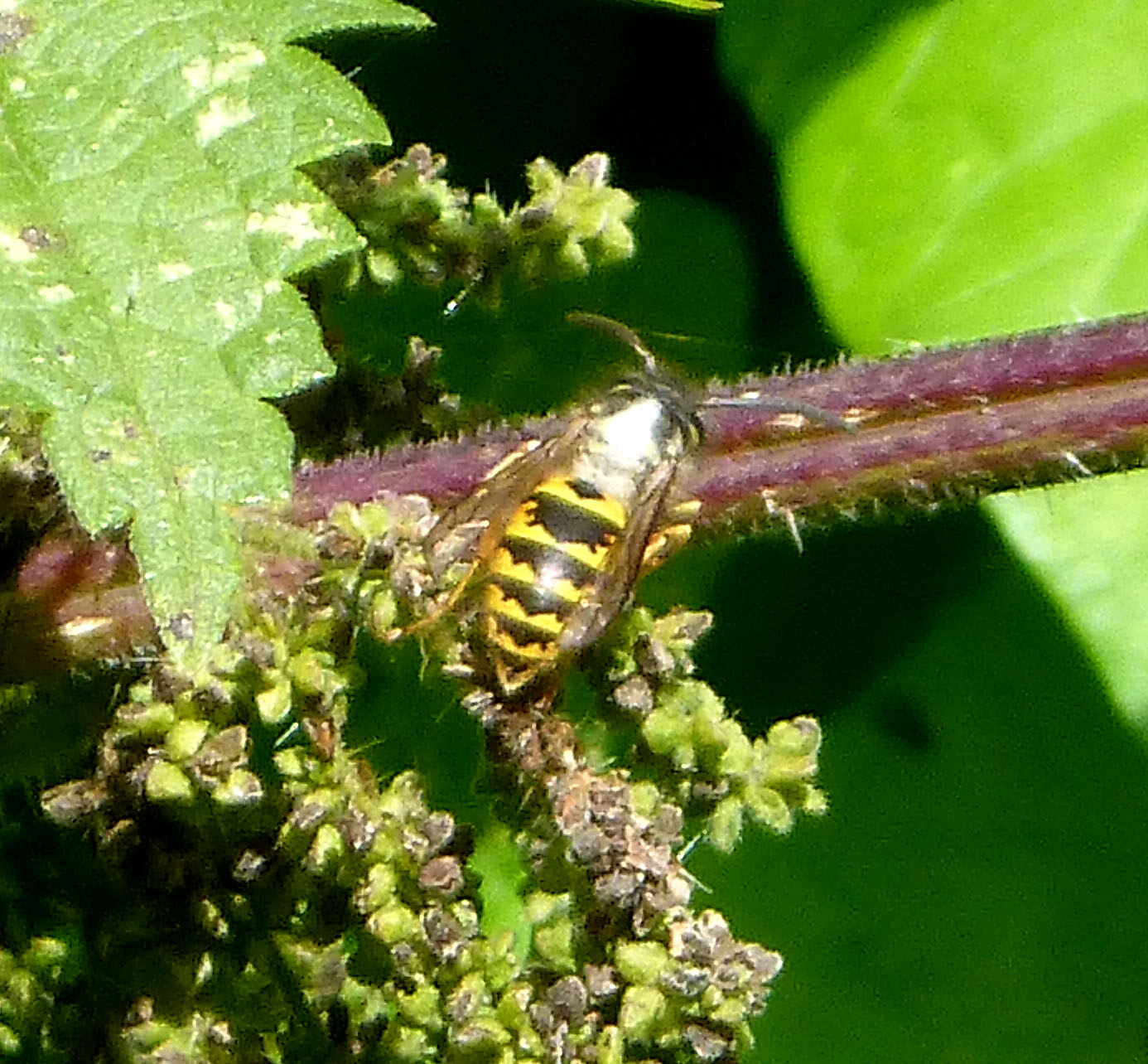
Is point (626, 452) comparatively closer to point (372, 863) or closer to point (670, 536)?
point (670, 536)

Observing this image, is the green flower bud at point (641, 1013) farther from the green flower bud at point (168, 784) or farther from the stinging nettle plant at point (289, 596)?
the green flower bud at point (168, 784)

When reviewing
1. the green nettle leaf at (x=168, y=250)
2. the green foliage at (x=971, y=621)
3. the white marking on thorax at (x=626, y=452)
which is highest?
the green nettle leaf at (x=168, y=250)

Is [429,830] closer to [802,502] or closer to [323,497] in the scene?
[323,497]

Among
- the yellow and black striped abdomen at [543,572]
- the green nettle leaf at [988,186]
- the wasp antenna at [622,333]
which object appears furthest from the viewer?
the green nettle leaf at [988,186]

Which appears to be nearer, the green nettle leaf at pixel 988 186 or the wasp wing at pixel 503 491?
the wasp wing at pixel 503 491

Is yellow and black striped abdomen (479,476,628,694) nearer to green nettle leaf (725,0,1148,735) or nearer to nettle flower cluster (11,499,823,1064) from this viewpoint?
nettle flower cluster (11,499,823,1064)

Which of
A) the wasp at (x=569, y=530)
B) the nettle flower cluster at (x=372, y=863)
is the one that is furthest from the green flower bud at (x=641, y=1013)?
the wasp at (x=569, y=530)

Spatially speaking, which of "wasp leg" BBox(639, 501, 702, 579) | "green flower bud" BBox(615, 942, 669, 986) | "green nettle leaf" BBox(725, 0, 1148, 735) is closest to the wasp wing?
"wasp leg" BBox(639, 501, 702, 579)
